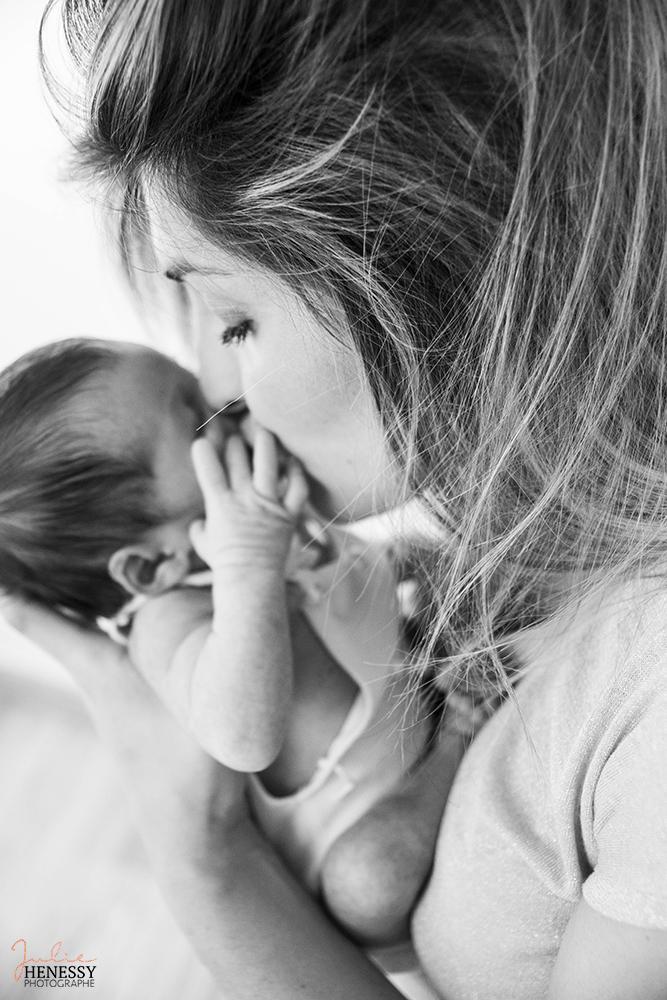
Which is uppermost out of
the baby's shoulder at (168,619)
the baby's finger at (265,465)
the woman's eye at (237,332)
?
the woman's eye at (237,332)

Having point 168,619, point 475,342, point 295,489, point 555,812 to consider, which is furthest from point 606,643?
point 168,619

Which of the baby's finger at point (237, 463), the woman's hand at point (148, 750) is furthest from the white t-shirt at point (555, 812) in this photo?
A: the baby's finger at point (237, 463)

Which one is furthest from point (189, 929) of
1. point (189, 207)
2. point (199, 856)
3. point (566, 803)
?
point (189, 207)

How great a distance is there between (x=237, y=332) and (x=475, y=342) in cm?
20

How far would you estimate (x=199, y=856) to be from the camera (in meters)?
0.79

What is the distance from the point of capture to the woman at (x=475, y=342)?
0.47 meters

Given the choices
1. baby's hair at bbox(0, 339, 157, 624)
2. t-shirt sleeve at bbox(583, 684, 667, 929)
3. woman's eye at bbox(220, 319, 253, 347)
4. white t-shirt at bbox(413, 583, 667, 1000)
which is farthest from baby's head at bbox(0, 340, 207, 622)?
t-shirt sleeve at bbox(583, 684, 667, 929)

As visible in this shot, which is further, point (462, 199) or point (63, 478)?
point (63, 478)

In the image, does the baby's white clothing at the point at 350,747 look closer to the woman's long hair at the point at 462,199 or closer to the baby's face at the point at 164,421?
the baby's face at the point at 164,421

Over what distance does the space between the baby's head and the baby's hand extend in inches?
2.1

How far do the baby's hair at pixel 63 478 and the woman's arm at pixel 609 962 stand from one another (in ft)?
1.87

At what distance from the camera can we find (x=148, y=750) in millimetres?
891

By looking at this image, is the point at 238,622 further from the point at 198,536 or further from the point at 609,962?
the point at 609,962
